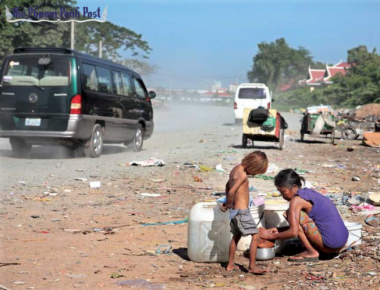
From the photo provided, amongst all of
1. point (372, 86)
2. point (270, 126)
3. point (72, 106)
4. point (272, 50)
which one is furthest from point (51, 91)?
point (272, 50)

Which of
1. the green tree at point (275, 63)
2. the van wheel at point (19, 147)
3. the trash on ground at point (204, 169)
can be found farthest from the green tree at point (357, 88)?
the green tree at point (275, 63)

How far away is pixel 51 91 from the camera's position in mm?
13641

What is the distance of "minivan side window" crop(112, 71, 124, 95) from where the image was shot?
607 inches

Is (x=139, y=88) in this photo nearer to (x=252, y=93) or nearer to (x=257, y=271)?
(x=257, y=271)

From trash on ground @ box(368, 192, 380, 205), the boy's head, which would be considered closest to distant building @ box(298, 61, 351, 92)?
trash on ground @ box(368, 192, 380, 205)

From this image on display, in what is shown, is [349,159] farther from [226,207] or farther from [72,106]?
[226,207]

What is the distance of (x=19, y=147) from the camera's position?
49.1 feet

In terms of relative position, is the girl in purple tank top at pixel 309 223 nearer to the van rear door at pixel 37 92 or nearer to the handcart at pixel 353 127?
the van rear door at pixel 37 92

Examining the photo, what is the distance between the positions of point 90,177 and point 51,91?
313 centimetres

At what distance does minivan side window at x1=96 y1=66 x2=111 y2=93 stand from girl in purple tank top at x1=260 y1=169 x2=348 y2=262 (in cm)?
914

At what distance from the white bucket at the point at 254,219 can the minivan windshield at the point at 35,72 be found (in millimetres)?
8016

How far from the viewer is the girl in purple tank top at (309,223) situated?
6.00m

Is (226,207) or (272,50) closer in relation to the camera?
(226,207)

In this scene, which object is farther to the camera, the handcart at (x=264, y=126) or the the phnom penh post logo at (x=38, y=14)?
the the phnom penh post logo at (x=38, y=14)
